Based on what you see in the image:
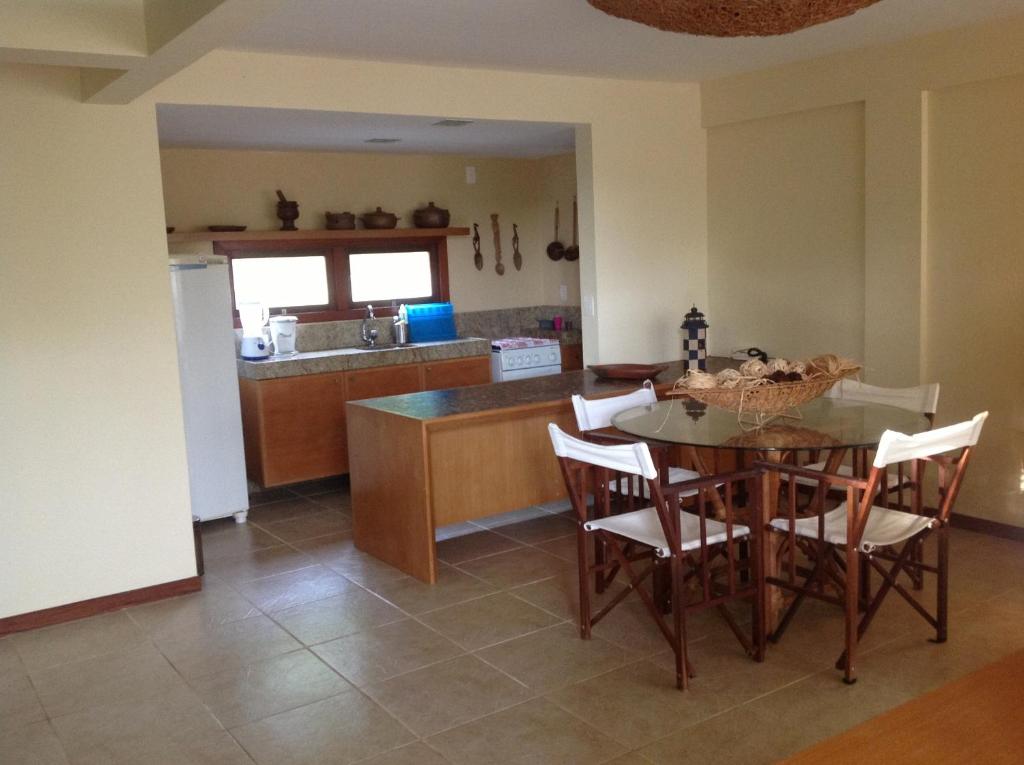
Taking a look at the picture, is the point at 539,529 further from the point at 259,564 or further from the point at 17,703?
the point at 17,703

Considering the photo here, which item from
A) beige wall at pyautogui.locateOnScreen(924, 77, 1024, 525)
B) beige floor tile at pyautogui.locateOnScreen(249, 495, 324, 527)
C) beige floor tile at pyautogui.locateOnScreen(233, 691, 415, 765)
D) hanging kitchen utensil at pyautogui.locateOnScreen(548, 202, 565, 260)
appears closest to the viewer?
beige floor tile at pyautogui.locateOnScreen(233, 691, 415, 765)

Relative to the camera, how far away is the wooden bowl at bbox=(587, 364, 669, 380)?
4.99 meters

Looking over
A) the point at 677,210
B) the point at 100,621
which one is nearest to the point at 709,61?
the point at 677,210

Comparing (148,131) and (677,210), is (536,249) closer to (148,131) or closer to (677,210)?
(677,210)

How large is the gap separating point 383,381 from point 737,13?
13.0ft

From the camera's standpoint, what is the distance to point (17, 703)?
3.30m

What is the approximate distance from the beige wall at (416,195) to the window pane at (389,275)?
238 mm

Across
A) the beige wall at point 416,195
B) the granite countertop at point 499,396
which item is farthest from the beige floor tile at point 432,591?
the beige wall at point 416,195

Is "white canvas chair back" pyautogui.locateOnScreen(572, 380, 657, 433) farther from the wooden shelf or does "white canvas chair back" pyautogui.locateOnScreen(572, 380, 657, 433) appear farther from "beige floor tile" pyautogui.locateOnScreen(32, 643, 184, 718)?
the wooden shelf

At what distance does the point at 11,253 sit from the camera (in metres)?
3.80

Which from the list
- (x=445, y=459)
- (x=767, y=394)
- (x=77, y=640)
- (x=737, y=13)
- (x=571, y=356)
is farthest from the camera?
(x=571, y=356)

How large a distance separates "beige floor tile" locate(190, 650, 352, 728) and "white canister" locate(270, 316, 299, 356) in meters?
3.04

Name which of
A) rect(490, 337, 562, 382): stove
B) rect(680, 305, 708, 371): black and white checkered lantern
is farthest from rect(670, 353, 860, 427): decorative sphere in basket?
rect(490, 337, 562, 382): stove

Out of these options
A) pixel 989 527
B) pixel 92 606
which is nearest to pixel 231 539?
pixel 92 606
